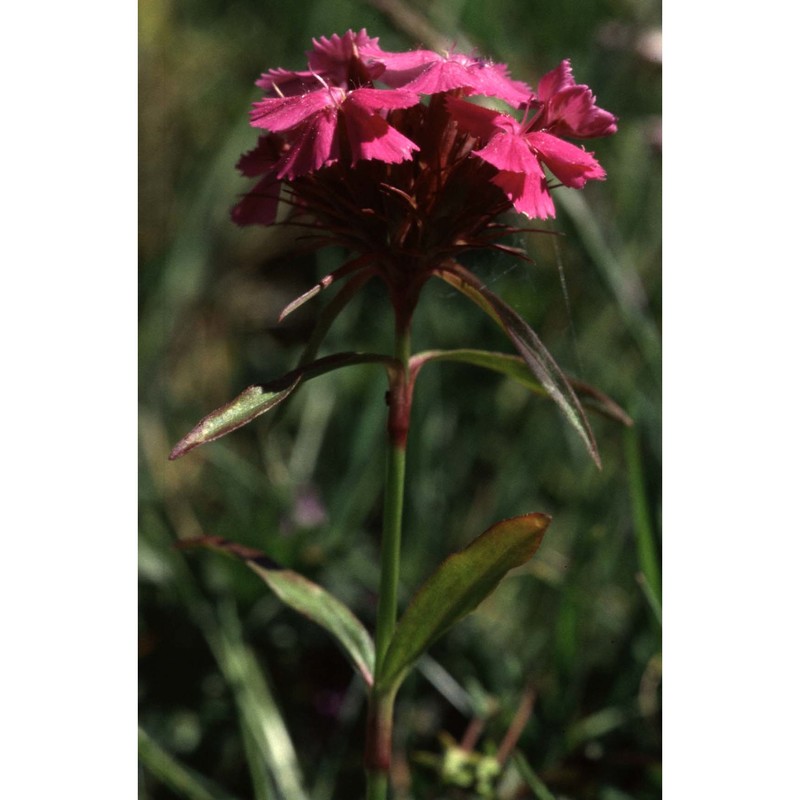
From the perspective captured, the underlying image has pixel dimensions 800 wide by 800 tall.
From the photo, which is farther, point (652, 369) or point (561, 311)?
point (561, 311)

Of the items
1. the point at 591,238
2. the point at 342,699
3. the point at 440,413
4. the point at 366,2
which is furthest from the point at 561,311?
the point at 342,699

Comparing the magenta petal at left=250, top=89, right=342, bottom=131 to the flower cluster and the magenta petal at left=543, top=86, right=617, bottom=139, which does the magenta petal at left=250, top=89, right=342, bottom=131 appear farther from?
the magenta petal at left=543, top=86, right=617, bottom=139

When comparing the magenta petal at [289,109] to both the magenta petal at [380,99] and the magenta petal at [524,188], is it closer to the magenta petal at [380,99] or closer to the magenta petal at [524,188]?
the magenta petal at [380,99]

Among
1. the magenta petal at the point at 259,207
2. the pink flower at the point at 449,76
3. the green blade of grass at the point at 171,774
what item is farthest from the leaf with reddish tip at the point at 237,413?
the green blade of grass at the point at 171,774

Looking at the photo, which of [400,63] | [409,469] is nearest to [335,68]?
[400,63]

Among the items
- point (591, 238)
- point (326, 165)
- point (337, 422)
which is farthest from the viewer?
point (337, 422)

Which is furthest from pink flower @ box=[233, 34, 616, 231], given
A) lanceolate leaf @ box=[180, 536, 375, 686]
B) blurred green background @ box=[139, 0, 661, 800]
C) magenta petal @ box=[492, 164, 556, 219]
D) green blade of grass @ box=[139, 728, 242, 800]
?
green blade of grass @ box=[139, 728, 242, 800]
